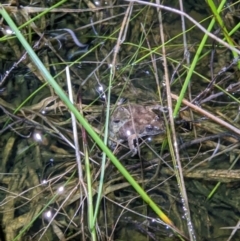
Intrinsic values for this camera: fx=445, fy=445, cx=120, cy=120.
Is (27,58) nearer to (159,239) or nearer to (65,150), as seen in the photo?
→ (65,150)

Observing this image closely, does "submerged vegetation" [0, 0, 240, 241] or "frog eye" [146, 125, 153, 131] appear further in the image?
"frog eye" [146, 125, 153, 131]

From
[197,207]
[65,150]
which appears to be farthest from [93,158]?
[197,207]

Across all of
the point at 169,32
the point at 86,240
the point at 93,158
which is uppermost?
the point at 169,32

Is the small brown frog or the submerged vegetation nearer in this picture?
the submerged vegetation

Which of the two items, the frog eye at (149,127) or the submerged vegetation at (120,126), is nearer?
the submerged vegetation at (120,126)

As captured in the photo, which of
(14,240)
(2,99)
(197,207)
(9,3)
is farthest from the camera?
(9,3)
